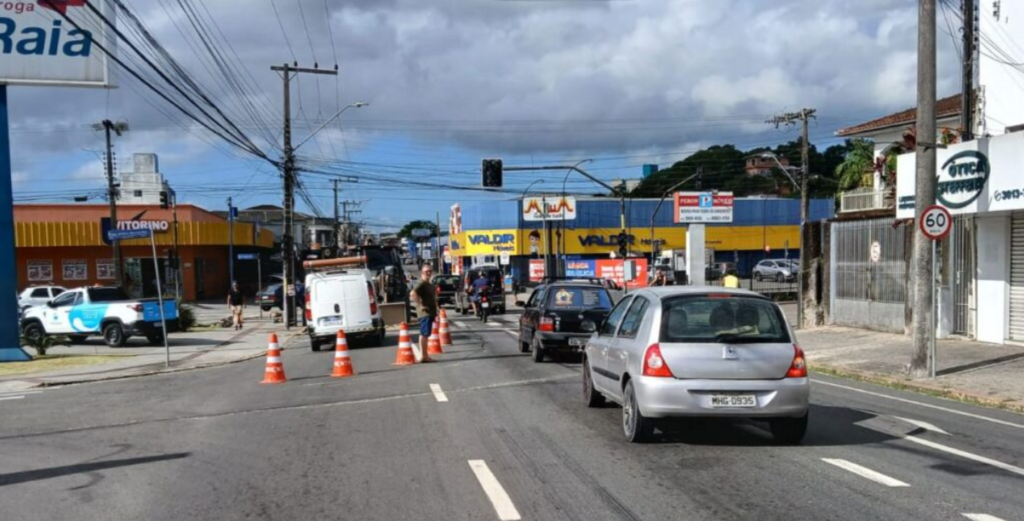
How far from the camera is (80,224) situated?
147 ft

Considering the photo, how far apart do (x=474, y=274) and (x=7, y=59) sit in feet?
68.8

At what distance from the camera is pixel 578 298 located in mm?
16969

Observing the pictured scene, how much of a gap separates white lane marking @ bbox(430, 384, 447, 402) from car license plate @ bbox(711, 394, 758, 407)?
4.77m

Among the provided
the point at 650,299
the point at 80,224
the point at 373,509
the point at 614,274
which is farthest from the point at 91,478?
the point at 80,224

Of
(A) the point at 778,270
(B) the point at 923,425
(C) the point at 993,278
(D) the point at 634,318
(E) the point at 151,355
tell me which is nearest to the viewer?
(D) the point at 634,318

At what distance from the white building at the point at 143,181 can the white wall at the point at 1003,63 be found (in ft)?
182

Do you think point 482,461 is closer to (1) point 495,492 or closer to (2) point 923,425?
(1) point 495,492

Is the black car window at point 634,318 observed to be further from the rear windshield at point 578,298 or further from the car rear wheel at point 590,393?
the rear windshield at point 578,298

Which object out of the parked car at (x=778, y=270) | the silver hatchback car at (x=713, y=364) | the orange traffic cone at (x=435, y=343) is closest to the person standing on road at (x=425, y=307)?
the orange traffic cone at (x=435, y=343)

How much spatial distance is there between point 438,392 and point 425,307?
15.2ft

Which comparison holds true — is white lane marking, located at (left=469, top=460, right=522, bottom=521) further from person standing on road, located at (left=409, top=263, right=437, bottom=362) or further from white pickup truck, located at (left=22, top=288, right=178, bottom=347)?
white pickup truck, located at (left=22, top=288, right=178, bottom=347)

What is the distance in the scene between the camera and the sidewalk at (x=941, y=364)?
1259 centimetres

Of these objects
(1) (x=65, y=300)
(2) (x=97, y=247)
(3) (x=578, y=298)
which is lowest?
(1) (x=65, y=300)

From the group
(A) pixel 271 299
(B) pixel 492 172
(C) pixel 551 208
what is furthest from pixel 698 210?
(A) pixel 271 299
